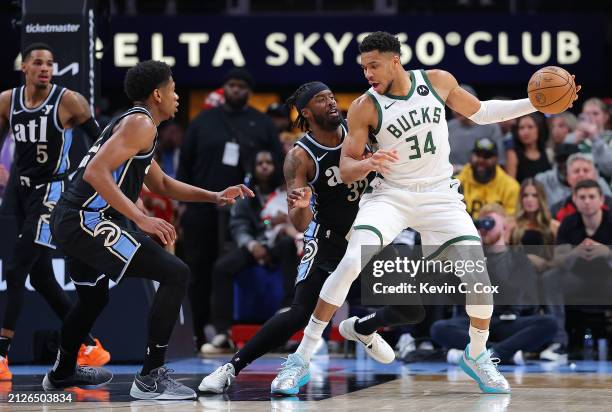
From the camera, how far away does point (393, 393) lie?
709 centimetres

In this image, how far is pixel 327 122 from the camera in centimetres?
732

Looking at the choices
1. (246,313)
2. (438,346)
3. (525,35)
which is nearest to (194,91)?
(525,35)

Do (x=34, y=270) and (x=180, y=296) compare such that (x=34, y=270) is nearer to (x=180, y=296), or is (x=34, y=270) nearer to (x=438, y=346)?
(x=180, y=296)

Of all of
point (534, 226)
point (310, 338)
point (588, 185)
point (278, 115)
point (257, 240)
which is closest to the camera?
point (310, 338)

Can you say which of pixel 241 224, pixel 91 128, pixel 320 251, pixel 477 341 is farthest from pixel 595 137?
pixel 91 128

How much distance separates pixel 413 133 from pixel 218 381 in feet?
6.22

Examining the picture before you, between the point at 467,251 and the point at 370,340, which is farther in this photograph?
the point at 370,340

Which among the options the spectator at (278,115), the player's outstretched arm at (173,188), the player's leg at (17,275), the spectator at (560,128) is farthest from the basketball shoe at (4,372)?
the spectator at (560,128)

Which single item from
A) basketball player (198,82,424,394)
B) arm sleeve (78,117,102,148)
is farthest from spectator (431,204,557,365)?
arm sleeve (78,117,102,148)

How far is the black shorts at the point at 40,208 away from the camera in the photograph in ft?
28.0

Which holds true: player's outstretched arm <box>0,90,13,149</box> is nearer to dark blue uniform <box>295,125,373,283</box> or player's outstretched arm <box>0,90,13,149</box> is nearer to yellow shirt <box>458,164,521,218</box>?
dark blue uniform <box>295,125,373,283</box>

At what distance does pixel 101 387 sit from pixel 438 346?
12.5 ft

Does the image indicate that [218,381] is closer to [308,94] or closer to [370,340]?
[370,340]

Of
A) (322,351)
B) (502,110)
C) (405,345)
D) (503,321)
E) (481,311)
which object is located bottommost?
(322,351)
